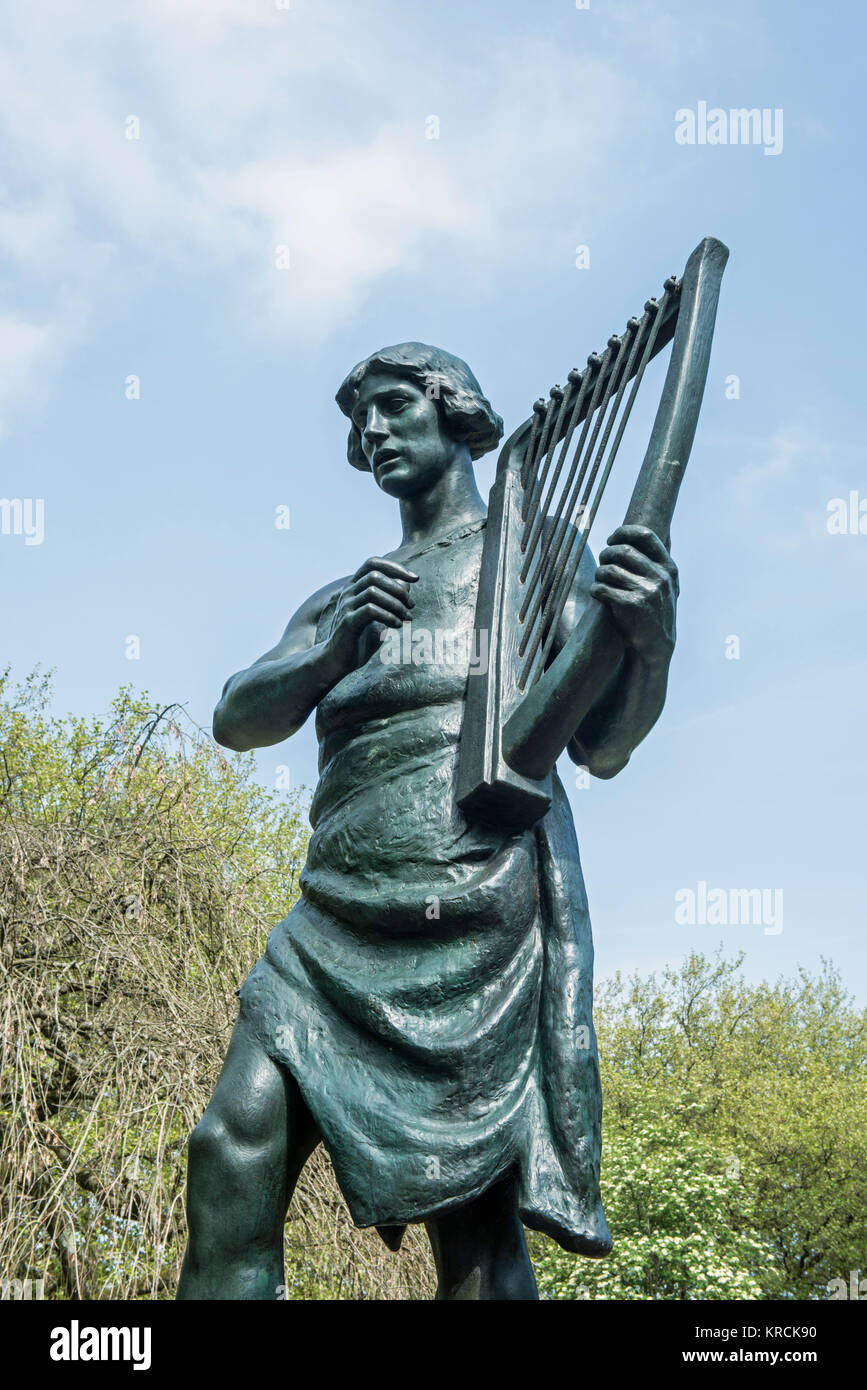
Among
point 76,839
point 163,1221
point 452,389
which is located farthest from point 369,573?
point 76,839

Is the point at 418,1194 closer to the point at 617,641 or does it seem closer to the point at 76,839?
the point at 617,641

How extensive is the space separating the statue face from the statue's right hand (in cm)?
35

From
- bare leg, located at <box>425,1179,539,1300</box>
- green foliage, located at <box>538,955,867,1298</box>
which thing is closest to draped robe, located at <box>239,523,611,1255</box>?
bare leg, located at <box>425,1179,539,1300</box>

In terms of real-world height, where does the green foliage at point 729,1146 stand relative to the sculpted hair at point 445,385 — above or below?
below

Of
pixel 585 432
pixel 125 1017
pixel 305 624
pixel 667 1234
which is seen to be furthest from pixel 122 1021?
pixel 667 1234

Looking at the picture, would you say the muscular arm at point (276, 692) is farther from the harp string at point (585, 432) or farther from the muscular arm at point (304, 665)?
the harp string at point (585, 432)

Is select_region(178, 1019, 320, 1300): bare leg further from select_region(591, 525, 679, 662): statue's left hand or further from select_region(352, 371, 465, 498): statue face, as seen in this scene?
select_region(352, 371, 465, 498): statue face

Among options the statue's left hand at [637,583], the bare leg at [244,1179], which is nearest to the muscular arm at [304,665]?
the statue's left hand at [637,583]

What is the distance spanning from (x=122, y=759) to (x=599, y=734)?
703 centimetres

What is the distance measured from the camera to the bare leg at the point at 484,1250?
120 inches

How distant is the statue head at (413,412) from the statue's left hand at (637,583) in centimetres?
82

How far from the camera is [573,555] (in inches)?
132

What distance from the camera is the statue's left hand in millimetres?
2949

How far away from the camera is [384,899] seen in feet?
10.1
